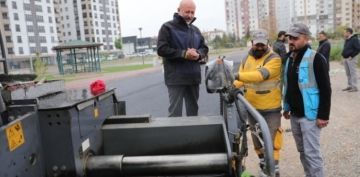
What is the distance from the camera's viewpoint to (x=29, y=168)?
254cm

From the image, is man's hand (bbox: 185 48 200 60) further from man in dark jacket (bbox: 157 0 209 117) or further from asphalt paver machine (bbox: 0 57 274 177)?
asphalt paver machine (bbox: 0 57 274 177)

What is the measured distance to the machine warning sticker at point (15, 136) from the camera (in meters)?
2.32

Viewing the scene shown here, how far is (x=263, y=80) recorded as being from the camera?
14.9 ft

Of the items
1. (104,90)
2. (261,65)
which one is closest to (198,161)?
(104,90)

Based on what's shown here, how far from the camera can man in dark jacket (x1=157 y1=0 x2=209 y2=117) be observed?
462 cm

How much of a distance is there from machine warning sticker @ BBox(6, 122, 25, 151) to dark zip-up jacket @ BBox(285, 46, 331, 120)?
268 cm

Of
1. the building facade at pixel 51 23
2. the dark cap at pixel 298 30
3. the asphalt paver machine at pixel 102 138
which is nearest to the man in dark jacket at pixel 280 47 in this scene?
the dark cap at pixel 298 30

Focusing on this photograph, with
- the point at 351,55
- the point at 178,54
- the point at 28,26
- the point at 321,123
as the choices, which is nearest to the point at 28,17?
the point at 28,26

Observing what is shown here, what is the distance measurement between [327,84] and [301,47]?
435 mm

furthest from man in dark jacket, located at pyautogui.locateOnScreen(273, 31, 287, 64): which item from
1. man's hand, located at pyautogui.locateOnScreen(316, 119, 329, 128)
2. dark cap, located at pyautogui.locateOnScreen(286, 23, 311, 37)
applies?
man's hand, located at pyautogui.locateOnScreen(316, 119, 329, 128)

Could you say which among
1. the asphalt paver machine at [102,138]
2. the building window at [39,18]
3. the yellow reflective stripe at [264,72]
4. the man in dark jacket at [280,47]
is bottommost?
the asphalt paver machine at [102,138]

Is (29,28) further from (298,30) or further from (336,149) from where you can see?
(298,30)

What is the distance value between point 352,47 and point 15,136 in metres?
11.6

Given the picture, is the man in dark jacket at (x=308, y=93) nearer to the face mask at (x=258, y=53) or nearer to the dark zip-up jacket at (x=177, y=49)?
the face mask at (x=258, y=53)
